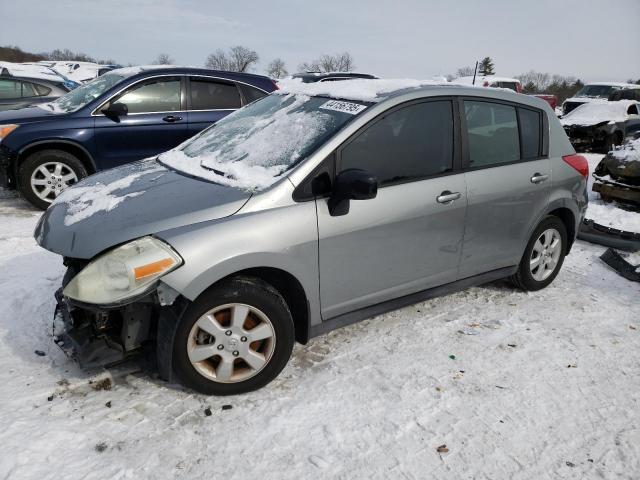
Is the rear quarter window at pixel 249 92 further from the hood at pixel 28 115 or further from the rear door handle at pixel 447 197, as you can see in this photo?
the rear door handle at pixel 447 197

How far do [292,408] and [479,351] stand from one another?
1.39m

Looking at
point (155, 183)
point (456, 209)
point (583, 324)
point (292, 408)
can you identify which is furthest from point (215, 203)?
point (583, 324)

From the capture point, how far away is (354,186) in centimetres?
268

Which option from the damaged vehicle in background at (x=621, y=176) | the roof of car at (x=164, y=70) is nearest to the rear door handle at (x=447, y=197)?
the roof of car at (x=164, y=70)

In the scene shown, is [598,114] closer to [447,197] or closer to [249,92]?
[249,92]

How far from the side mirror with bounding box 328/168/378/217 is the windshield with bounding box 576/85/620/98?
68.6 feet

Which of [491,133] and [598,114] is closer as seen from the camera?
[491,133]

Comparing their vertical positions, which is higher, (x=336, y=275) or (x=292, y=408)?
(x=336, y=275)

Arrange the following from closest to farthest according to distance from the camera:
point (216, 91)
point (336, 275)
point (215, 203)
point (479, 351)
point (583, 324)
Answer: point (215, 203), point (336, 275), point (479, 351), point (583, 324), point (216, 91)

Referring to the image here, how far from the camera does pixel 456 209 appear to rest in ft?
11.0

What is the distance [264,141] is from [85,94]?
169 inches

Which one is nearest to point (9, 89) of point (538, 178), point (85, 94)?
point (85, 94)

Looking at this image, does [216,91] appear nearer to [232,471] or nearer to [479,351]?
[479,351]

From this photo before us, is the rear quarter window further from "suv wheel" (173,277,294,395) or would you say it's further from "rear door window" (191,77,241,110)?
"suv wheel" (173,277,294,395)
